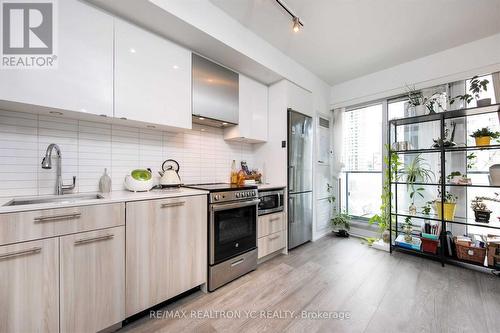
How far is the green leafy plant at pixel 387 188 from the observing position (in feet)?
9.17

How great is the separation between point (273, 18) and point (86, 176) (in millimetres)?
2391

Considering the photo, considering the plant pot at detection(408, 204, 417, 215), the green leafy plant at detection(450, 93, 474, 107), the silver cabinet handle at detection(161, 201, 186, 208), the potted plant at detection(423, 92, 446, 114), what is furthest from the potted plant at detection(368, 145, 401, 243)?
the silver cabinet handle at detection(161, 201, 186, 208)

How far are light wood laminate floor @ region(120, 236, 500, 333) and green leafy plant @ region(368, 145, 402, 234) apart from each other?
60 centimetres

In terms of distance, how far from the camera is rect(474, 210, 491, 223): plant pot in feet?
7.09

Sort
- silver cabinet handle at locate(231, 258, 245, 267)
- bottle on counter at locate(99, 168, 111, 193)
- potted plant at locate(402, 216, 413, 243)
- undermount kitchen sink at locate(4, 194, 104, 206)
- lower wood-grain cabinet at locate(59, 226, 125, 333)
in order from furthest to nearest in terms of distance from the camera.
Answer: potted plant at locate(402, 216, 413, 243) < silver cabinet handle at locate(231, 258, 245, 267) < bottle on counter at locate(99, 168, 111, 193) < undermount kitchen sink at locate(4, 194, 104, 206) < lower wood-grain cabinet at locate(59, 226, 125, 333)

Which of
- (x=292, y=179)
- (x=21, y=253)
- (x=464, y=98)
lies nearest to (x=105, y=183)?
(x=21, y=253)

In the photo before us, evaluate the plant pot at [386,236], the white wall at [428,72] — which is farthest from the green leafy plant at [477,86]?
the plant pot at [386,236]

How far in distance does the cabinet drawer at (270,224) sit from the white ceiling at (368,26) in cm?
223

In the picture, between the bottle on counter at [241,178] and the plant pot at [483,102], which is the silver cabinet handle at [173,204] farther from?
the plant pot at [483,102]

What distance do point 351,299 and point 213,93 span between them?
8.08ft

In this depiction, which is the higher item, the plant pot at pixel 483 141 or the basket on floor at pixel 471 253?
the plant pot at pixel 483 141

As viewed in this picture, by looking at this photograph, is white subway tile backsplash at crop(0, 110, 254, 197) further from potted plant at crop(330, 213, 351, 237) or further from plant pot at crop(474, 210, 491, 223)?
plant pot at crop(474, 210, 491, 223)

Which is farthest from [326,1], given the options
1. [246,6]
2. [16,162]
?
[16,162]

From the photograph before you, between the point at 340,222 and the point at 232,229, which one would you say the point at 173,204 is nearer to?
the point at 232,229
